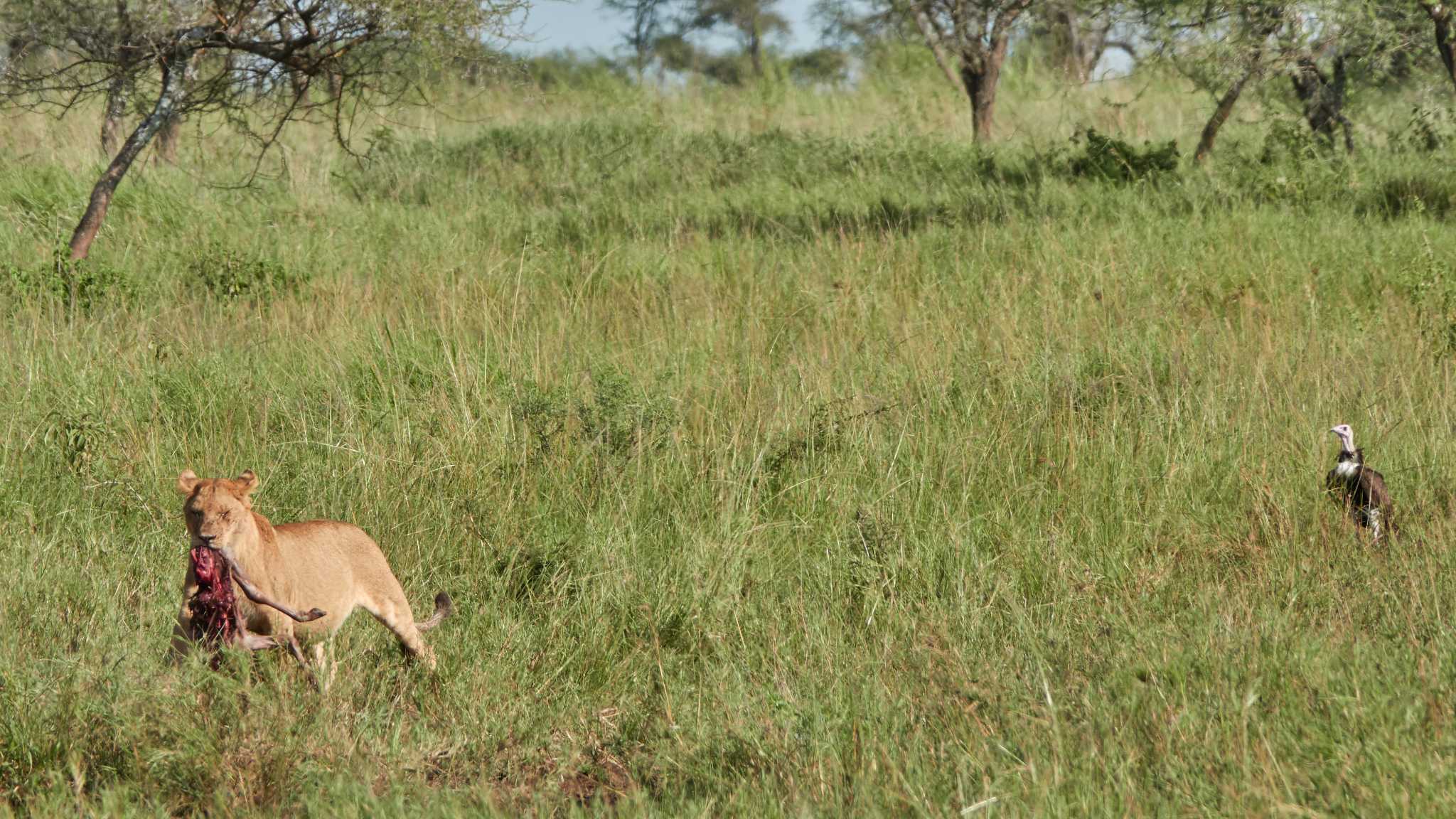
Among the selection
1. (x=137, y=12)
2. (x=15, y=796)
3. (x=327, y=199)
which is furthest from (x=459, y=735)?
(x=327, y=199)

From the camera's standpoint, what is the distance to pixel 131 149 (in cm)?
785

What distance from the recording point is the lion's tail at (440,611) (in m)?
3.66

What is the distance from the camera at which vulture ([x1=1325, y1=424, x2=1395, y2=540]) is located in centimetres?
416

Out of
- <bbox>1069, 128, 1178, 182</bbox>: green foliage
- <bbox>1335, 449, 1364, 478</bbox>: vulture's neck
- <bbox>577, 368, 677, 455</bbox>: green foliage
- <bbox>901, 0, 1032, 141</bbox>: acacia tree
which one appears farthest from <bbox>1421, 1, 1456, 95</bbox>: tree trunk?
<bbox>577, 368, 677, 455</bbox>: green foliage

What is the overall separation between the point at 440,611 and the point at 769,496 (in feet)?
5.20

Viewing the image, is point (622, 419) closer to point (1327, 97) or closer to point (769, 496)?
point (769, 496)

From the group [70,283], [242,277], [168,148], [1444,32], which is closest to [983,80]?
[1444,32]

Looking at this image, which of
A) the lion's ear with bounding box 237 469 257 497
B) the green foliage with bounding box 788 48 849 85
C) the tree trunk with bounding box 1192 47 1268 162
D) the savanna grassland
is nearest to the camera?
the savanna grassland

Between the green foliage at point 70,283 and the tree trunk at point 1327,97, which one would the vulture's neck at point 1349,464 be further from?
the tree trunk at point 1327,97

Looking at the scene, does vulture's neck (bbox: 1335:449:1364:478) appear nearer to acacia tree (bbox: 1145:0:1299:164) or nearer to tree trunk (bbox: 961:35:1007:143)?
acacia tree (bbox: 1145:0:1299:164)

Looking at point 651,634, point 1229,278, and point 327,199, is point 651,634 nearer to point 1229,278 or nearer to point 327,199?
point 1229,278

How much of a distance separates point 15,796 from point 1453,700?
10.8ft

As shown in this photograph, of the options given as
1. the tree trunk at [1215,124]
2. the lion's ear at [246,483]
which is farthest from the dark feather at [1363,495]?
the tree trunk at [1215,124]

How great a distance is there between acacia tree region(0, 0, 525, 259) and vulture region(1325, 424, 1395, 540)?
18.0 feet
